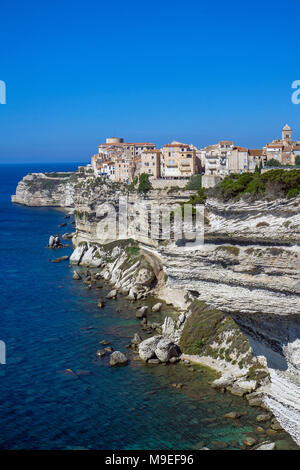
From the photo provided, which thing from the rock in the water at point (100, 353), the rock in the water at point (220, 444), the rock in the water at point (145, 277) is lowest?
the rock in the water at point (220, 444)

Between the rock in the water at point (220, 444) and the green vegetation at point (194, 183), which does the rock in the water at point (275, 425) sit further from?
the green vegetation at point (194, 183)

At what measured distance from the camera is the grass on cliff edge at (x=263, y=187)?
1859 cm

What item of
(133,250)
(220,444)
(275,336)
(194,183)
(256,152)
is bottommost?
(220,444)

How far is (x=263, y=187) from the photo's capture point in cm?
1912

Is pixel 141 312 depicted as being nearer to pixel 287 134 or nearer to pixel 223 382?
pixel 223 382

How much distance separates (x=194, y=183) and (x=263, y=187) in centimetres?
3392

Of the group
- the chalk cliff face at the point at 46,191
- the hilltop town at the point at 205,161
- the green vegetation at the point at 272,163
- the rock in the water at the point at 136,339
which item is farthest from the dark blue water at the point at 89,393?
the chalk cliff face at the point at 46,191

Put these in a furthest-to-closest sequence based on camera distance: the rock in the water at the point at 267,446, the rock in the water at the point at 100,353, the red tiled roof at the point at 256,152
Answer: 1. the red tiled roof at the point at 256,152
2. the rock in the water at the point at 100,353
3. the rock in the water at the point at 267,446

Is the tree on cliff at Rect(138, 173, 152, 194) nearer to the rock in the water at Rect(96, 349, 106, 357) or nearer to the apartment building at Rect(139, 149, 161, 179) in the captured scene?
the apartment building at Rect(139, 149, 161, 179)

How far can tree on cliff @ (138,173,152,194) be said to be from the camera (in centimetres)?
5369

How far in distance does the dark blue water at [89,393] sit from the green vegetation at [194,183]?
1980 centimetres

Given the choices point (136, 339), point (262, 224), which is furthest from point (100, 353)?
point (262, 224)

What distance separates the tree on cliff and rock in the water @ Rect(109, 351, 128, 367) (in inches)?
1160

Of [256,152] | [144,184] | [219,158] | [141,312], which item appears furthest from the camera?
[219,158]
